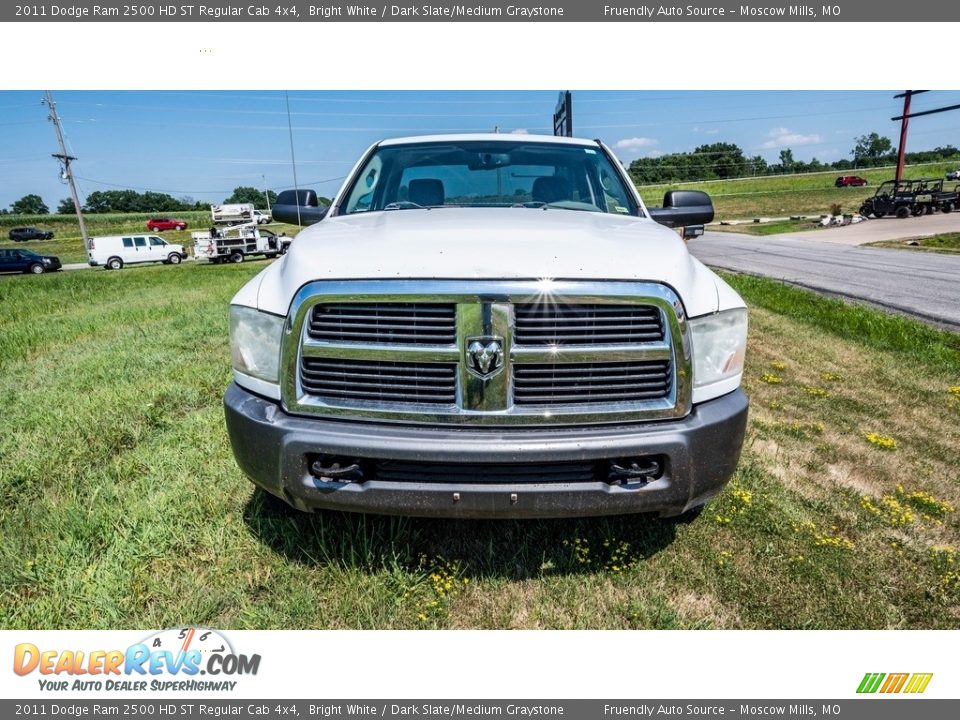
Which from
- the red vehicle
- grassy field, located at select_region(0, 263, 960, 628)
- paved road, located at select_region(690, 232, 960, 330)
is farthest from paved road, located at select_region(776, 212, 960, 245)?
the red vehicle

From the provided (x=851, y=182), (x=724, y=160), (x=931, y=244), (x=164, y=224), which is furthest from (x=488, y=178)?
(x=724, y=160)

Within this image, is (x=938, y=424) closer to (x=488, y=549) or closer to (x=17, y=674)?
(x=488, y=549)

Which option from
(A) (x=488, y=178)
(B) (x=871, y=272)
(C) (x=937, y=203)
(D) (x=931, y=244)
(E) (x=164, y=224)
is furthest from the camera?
(E) (x=164, y=224)

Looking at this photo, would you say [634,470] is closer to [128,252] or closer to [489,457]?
[489,457]

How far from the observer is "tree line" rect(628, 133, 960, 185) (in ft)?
214

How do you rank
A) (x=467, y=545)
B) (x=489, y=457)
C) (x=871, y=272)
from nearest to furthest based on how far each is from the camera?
(x=489, y=457), (x=467, y=545), (x=871, y=272)

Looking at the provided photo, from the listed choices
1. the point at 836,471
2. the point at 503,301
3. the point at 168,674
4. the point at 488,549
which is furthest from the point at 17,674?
the point at 836,471

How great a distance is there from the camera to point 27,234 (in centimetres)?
4962

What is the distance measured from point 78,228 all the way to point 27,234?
5.77 metres

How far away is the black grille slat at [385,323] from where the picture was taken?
2002 mm

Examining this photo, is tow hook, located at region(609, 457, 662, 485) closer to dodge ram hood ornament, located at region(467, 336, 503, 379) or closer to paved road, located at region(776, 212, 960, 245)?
dodge ram hood ornament, located at region(467, 336, 503, 379)

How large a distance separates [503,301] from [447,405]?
0.44 m

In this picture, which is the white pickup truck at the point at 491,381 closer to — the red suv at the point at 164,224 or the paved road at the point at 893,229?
the paved road at the point at 893,229

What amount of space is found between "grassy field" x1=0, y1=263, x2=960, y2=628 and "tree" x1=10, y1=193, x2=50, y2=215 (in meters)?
94.1
